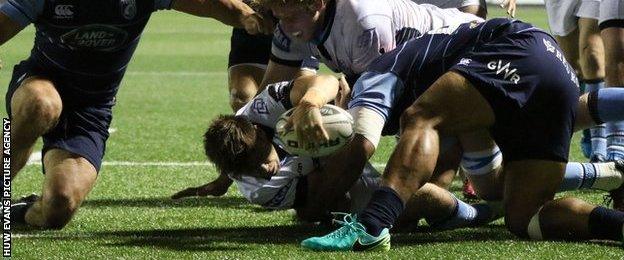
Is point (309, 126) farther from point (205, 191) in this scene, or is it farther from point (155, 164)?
point (155, 164)

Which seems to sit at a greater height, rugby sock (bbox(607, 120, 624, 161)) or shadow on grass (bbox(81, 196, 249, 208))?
rugby sock (bbox(607, 120, 624, 161))

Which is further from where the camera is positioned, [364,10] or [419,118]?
[364,10]

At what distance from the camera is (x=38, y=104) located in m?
6.39

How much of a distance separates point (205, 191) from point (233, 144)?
2035 mm

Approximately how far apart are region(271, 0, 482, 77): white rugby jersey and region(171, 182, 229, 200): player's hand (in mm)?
1553

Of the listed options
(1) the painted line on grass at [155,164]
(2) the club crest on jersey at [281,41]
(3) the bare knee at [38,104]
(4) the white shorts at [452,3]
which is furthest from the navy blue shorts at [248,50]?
(3) the bare knee at [38,104]

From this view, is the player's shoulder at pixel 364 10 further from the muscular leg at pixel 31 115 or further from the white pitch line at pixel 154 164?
Answer: the white pitch line at pixel 154 164

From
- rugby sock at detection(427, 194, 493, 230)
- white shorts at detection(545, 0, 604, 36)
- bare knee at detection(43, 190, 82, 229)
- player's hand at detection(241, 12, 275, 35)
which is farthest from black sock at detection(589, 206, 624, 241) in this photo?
white shorts at detection(545, 0, 604, 36)

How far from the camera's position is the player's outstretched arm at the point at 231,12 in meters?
6.50

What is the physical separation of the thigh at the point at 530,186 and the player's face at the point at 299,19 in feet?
3.51

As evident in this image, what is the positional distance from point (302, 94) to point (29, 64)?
5.50 ft

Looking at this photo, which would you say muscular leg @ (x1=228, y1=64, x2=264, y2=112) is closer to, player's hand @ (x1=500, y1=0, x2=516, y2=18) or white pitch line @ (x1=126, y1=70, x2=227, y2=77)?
player's hand @ (x1=500, y1=0, x2=516, y2=18)

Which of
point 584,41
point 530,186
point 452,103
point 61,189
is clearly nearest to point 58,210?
point 61,189

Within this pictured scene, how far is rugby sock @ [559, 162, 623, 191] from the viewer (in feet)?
21.4
